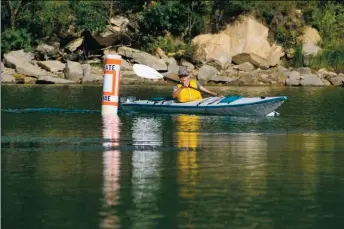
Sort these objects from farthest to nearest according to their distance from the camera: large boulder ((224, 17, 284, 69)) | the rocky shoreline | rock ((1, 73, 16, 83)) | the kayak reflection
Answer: large boulder ((224, 17, 284, 69)), the rocky shoreline, rock ((1, 73, 16, 83)), the kayak reflection

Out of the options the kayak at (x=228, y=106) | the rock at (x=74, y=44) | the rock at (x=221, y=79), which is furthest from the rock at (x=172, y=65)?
the kayak at (x=228, y=106)

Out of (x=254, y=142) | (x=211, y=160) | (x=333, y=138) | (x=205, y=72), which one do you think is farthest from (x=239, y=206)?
(x=205, y=72)

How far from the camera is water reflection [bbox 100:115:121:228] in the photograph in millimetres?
12711

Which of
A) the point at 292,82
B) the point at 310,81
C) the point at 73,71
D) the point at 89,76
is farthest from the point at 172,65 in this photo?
the point at 310,81

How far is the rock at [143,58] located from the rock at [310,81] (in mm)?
6211

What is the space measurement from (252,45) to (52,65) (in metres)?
9.71

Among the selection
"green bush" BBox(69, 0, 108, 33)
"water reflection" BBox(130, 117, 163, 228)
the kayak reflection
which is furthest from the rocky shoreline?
"water reflection" BBox(130, 117, 163, 228)

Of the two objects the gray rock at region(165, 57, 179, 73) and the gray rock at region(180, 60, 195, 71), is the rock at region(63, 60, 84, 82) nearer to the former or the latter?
the gray rock at region(165, 57, 179, 73)

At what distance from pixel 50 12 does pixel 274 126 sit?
31075 millimetres

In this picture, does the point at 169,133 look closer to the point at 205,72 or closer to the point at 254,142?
the point at 254,142

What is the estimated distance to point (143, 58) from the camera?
53.5 metres

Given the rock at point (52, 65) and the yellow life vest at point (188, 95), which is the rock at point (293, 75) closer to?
the rock at point (52, 65)

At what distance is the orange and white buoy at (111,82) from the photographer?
96.8 ft

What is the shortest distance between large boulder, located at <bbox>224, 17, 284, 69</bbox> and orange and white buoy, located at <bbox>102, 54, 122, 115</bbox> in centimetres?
2582
